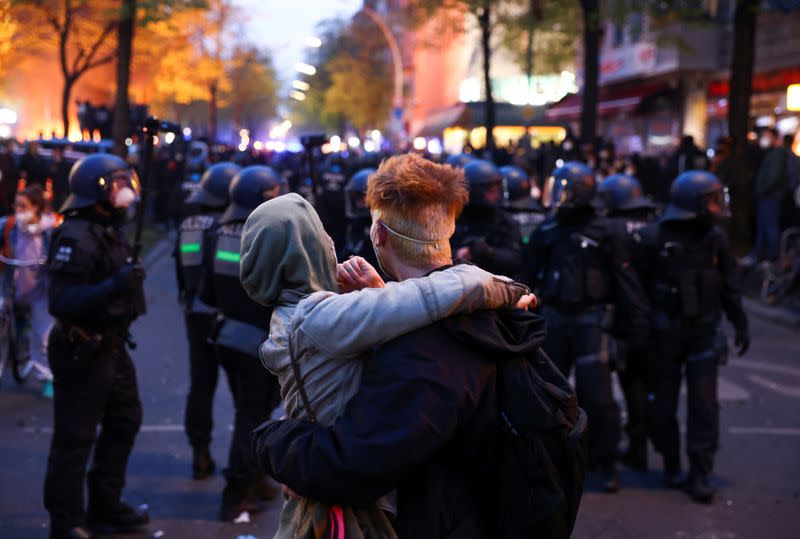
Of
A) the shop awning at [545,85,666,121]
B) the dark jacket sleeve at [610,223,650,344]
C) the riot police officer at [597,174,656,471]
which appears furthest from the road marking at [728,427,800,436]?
the shop awning at [545,85,666,121]

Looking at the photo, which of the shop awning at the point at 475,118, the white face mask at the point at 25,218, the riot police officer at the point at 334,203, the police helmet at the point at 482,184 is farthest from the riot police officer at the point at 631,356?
the shop awning at the point at 475,118

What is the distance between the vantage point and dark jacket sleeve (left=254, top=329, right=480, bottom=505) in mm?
2488

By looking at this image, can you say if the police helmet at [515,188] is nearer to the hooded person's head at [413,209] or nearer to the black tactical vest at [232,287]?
the black tactical vest at [232,287]

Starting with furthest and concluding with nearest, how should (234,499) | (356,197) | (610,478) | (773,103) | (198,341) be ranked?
A: (773,103) → (356,197) → (198,341) → (610,478) → (234,499)

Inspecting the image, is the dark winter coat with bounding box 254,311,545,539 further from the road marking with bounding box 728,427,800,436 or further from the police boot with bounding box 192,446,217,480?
the road marking with bounding box 728,427,800,436

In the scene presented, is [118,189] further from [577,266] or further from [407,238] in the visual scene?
[407,238]

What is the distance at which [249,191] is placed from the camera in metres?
6.33

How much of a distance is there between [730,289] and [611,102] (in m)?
28.9

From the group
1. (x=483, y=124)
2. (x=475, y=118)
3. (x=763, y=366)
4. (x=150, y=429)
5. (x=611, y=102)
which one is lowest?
(x=150, y=429)

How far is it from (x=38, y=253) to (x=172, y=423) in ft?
7.49

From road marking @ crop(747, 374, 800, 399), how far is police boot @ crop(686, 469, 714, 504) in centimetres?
327

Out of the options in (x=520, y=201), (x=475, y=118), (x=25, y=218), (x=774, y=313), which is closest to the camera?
(x=520, y=201)

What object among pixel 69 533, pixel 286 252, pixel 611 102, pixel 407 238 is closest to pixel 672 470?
pixel 69 533

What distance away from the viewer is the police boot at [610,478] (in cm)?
677
